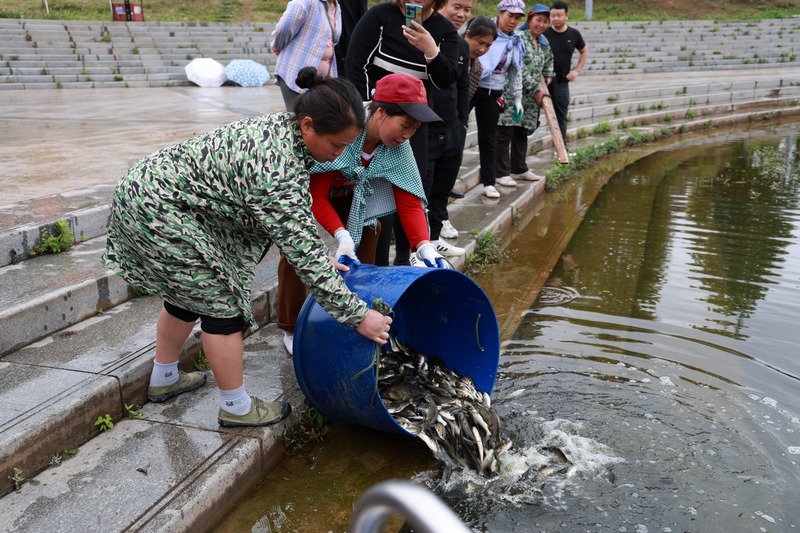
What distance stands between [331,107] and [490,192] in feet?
15.6

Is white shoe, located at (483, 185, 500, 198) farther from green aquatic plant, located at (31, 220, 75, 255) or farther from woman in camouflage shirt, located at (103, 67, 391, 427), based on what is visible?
woman in camouflage shirt, located at (103, 67, 391, 427)

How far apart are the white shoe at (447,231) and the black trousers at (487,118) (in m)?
1.28

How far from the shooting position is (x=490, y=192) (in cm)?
721

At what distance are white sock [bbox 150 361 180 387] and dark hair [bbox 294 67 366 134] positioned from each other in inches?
51.6

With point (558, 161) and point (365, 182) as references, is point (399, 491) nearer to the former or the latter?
point (365, 182)

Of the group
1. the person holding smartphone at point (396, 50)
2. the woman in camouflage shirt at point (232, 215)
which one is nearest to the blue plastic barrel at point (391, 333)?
the woman in camouflage shirt at point (232, 215)

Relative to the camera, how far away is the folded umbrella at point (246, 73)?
15680 mm

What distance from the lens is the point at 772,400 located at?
12.1 feet

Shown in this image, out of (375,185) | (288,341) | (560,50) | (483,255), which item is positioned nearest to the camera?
(375,185)

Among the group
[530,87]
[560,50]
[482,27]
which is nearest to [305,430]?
[482,27]

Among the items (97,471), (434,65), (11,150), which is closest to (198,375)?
(97,471)

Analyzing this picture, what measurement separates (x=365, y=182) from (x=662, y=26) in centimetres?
2413

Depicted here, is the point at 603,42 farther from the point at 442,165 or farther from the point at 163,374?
the point at 163,374

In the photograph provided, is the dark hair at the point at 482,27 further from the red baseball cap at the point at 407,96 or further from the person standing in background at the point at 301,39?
the red baseball cap at the point at 407,96
